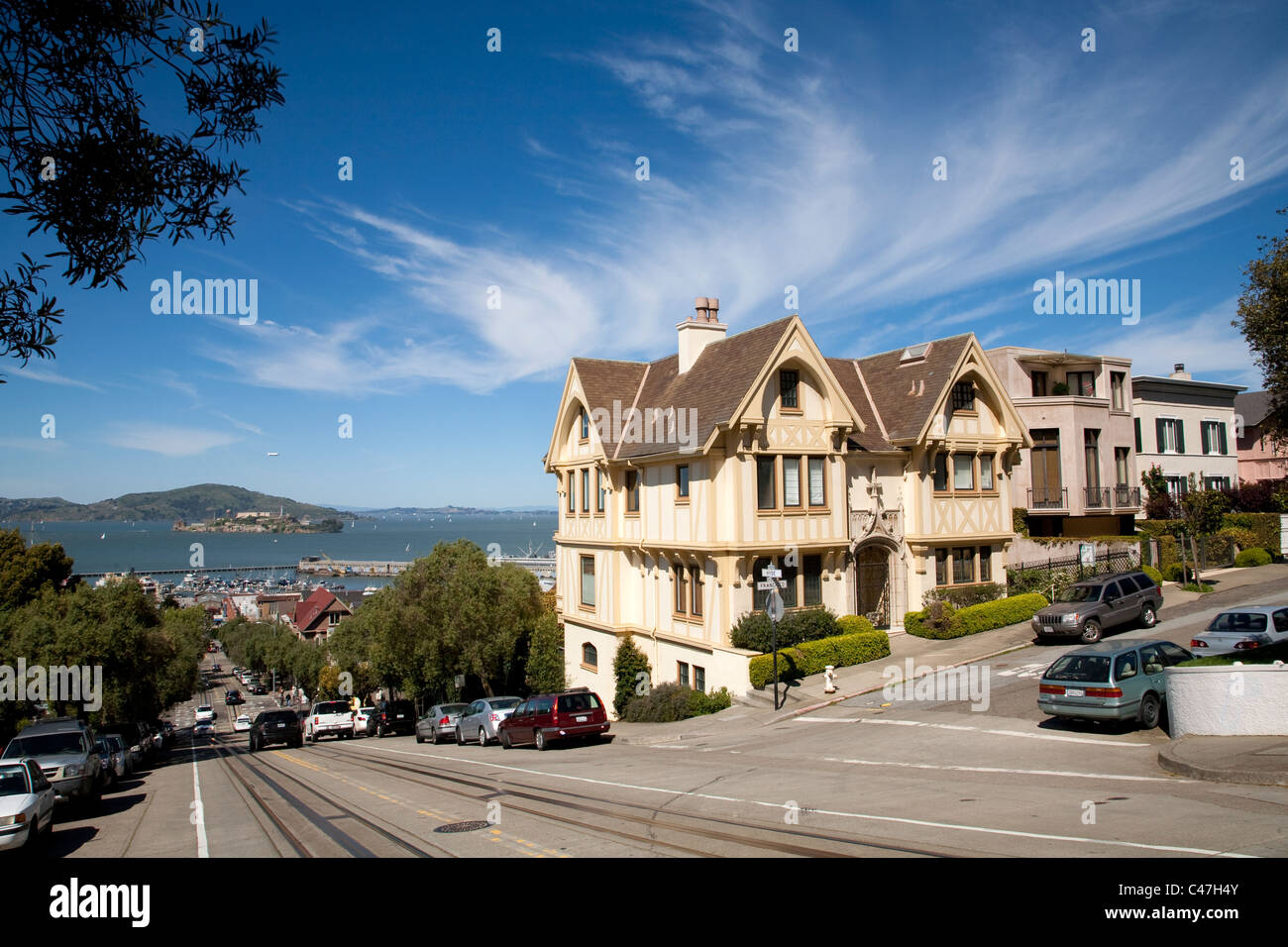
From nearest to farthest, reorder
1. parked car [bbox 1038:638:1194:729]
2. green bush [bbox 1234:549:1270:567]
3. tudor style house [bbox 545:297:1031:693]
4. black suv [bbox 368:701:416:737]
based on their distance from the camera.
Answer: parked car [bbox 1038:638:1194:729]
tudor style house [bbox 545:297:1031:693]
green bush [bbox 1234:549:1270:567]
black suv [bbox 368:701:416:737]

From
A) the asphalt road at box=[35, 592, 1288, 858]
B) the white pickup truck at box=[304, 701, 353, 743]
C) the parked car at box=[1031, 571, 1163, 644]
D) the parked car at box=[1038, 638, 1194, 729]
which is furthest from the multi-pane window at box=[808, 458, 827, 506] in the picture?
the white pickup truck at box=[304, 701, 353, 743]

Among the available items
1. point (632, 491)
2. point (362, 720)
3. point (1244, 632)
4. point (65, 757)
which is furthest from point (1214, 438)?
point (65, 757)

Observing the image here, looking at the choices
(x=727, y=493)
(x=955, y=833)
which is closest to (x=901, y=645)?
(x=727, y=493)

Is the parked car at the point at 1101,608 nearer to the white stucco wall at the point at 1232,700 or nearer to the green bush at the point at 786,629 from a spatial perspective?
the green bush at the point at 786,629

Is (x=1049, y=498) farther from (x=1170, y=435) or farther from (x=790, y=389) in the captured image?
(x=790, y=389)

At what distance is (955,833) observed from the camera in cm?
1026

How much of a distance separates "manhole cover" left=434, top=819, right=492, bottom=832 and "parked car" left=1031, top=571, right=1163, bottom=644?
2011cm

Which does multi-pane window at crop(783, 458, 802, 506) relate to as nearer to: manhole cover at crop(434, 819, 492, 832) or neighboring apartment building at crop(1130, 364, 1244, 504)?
manhole cover at crop(434, 819, 492, 832)

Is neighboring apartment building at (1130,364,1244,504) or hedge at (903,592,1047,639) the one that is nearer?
hedge at (903,592,1047,639)

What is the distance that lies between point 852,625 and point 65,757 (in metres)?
22.4

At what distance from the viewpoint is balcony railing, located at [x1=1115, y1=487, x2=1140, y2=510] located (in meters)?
39.4

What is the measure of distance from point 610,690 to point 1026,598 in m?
16.6
